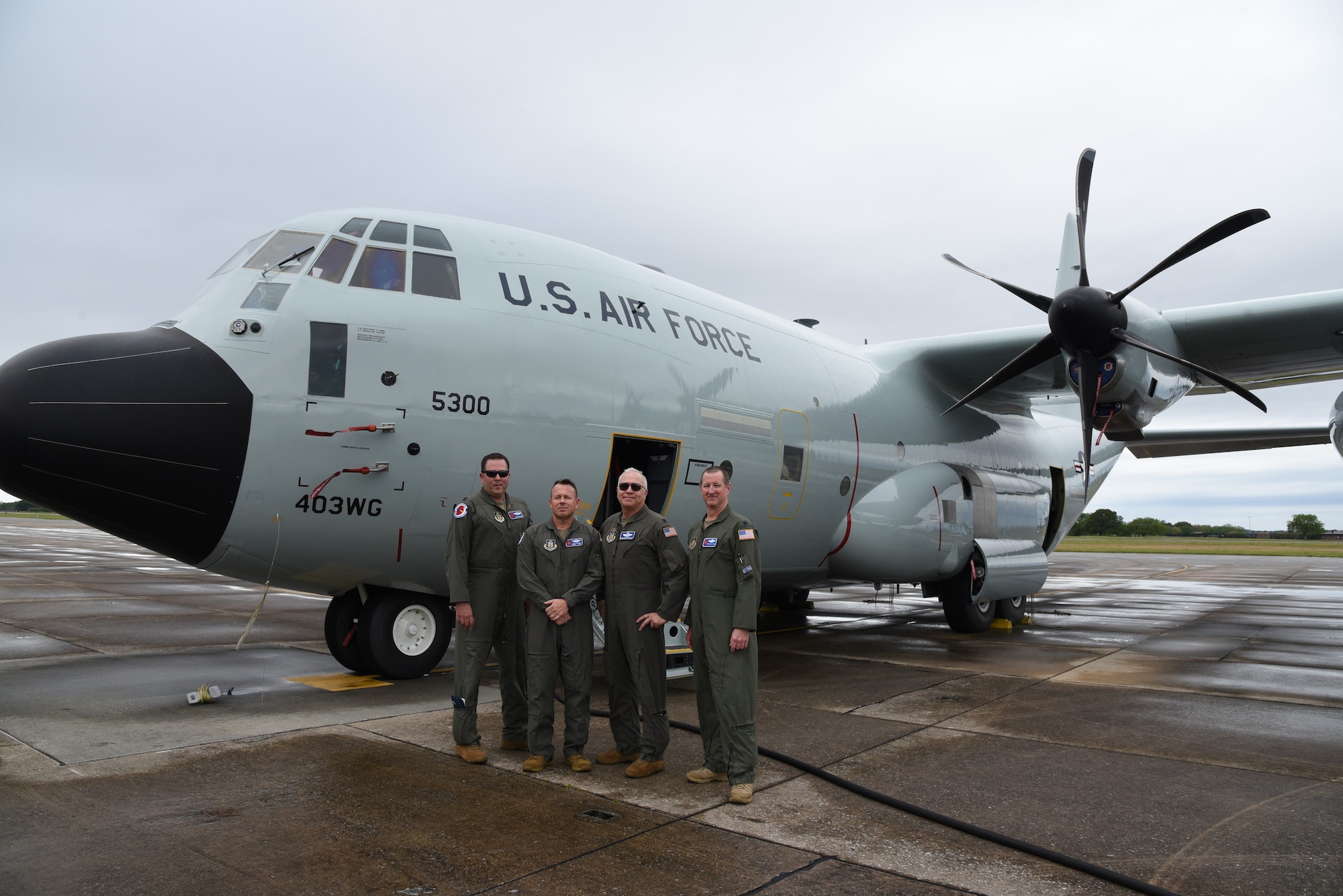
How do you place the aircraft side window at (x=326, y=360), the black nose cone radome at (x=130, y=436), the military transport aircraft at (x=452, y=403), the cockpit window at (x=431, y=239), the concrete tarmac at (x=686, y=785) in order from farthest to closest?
the cockpit window at (x=431, y=239), the aircraft side window at (x=326, y=360), the military transport aircraft at (x=452, y=403), the black nose cone radome at (x=130, y=436), the concrete tarmac at (x=686, y=785)

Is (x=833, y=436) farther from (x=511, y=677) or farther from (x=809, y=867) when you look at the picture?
(x=809, y=867)

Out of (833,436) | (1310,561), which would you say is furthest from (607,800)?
(1310,561)

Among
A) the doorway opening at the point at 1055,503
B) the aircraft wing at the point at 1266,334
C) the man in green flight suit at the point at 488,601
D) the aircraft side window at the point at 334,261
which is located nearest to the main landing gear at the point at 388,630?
the man in green flight suit at the point at 488,601

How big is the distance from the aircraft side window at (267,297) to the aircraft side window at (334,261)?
275 millimetres

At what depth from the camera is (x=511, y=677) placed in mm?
5691

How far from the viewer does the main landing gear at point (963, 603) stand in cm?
1260

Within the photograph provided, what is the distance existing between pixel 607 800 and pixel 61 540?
45.5m

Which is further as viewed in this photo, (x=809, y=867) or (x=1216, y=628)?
(x=1216, y=628)

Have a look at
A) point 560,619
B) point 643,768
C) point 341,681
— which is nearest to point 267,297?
point 341,681

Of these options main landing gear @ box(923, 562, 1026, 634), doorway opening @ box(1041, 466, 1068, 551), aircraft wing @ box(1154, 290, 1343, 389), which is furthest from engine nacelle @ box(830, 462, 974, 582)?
doorway opening @ box(1041, 466, 1068, 551)

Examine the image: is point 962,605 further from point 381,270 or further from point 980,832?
point 381,270

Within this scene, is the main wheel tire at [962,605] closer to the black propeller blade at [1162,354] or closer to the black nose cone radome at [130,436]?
the black propeller blade at [1162,354]

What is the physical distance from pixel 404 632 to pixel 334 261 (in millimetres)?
3203

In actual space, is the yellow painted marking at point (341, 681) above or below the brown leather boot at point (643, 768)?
below
